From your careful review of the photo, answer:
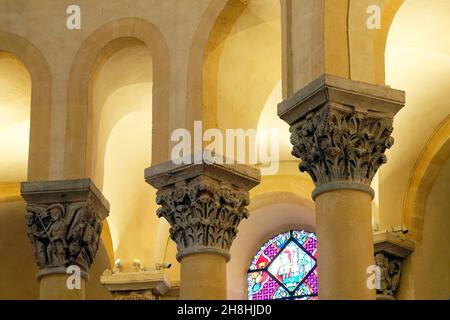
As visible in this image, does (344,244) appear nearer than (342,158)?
Yes

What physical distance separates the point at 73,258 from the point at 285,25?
3670mm

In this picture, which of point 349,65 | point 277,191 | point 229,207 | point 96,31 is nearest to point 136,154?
point 277,191

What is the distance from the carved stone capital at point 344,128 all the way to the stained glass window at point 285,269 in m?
7.05

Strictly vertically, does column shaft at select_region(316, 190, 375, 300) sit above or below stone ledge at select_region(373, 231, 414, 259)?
below

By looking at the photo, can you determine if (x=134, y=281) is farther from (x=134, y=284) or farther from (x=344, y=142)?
Result: (x=344, y=142)

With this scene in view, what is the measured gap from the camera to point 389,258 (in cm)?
1698

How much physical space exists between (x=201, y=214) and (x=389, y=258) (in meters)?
4.10

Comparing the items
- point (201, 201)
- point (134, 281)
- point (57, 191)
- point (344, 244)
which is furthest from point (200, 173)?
point (134, 281)

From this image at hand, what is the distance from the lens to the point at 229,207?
45.9 ft

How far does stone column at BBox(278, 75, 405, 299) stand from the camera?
1199cm

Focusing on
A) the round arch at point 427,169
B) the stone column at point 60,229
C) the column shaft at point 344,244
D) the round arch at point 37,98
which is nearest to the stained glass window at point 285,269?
the round arch at point 427,169

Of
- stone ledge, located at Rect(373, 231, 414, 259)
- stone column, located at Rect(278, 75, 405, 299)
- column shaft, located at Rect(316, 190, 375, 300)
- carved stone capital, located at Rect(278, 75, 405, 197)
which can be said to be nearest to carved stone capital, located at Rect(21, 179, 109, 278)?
stone column, located at Rect(278, 75, 405, 299)

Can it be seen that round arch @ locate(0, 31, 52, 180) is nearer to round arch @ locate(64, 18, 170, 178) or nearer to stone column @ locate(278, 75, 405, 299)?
round arch @ locate(64, 18, 170, 178)

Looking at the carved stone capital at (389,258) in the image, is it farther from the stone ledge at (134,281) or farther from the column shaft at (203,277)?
the column shaft at (203,277)
